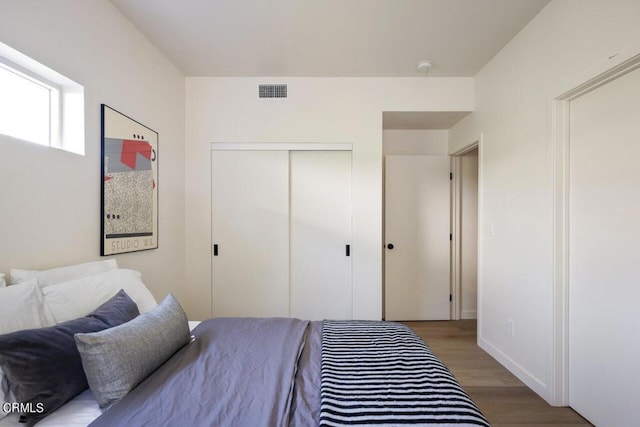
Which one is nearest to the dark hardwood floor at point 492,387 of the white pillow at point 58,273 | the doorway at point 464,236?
the doorway at point 464,236

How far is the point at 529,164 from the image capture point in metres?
1.96

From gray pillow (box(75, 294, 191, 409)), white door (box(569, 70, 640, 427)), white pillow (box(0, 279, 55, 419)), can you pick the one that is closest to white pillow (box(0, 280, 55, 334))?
white pillow (box(0, 279, 55, 419))

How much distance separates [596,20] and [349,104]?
5.78ft

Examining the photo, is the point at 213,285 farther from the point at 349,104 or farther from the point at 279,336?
the point at 349,104

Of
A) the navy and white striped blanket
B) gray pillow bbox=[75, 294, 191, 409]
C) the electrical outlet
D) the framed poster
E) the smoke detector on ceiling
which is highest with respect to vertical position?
the smoke detector on ceiling

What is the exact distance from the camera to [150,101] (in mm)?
2180

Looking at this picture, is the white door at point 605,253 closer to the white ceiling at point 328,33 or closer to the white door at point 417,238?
the white ceiling at point 328,33

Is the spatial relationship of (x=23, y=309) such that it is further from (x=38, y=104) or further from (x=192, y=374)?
(x=38, y=104)

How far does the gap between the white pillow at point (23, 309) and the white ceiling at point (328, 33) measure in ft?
6.06

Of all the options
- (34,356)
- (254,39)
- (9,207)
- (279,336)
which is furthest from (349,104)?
(34,356)

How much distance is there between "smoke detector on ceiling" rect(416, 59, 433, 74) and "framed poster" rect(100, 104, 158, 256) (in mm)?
2423

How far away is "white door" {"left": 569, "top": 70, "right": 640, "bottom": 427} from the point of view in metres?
1.36

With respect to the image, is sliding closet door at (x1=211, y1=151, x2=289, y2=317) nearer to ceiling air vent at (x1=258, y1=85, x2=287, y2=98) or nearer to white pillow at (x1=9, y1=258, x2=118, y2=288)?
ceiling air vent at (x1=258, y1=85, x2=287, y2=98)

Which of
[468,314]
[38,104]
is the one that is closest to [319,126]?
[38,104]
